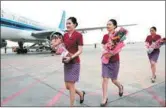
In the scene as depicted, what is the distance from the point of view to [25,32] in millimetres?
22688

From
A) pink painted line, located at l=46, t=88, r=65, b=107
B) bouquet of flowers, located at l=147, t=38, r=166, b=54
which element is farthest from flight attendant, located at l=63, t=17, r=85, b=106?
bouquet of flowers, located at l=147, t=38, r=166, b=54

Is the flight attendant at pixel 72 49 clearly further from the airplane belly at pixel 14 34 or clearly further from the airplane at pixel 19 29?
the airplane belly at pixel 14 34

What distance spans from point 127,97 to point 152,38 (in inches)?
100

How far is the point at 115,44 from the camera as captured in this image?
461 cm

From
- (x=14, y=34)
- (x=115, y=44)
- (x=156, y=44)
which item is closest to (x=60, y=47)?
(x=115, y=44)

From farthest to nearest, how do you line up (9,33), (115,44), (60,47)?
(9,33) < (115,44) < (60,47)

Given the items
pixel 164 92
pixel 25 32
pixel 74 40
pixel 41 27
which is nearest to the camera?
pixel 74 40

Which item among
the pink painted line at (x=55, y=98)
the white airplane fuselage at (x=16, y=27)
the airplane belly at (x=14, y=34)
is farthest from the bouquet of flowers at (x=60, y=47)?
the airplane belly at (x=14, y=34)

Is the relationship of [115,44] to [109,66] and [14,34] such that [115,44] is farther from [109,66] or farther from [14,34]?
[14,34]

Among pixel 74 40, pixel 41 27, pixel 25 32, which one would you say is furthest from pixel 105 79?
pixel 41 27

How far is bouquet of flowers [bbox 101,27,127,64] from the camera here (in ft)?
15.1

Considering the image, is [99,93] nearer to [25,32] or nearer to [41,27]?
[25,32]

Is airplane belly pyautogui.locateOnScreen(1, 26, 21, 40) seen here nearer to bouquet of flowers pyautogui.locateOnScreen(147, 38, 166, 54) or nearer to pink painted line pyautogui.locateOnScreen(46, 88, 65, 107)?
pink painted line pyautogui.locateOnScreen(46, 88, 65, 107)

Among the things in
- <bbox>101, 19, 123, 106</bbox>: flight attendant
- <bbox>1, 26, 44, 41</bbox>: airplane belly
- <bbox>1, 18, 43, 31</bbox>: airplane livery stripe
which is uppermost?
<bbox>1, 18, 43, 31</bbox>: airplane livery stripe
